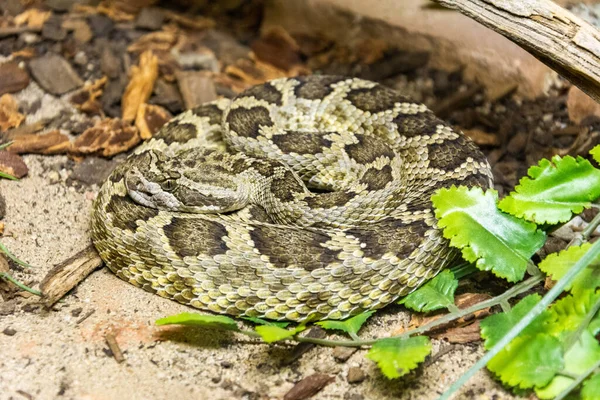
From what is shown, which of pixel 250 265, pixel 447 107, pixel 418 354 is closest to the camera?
pixel 418 354

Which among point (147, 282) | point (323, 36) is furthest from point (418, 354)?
point (323, 36)

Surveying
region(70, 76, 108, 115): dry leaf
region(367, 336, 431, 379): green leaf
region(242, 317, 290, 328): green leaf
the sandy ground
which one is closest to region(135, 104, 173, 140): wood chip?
region(70, 76, 108, 115): dry leaf

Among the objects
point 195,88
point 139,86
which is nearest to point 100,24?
point 139,86

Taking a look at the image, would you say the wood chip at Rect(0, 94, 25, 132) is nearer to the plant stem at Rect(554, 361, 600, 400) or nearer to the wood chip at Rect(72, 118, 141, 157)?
the wood chip at Rect(72, 118, 141, 157)

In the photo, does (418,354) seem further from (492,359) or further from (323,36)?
(323,36)

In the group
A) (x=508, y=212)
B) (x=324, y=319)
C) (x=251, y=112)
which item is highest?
(x=508, y=212)

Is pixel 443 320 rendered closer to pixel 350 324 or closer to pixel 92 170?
pixel 350 324
